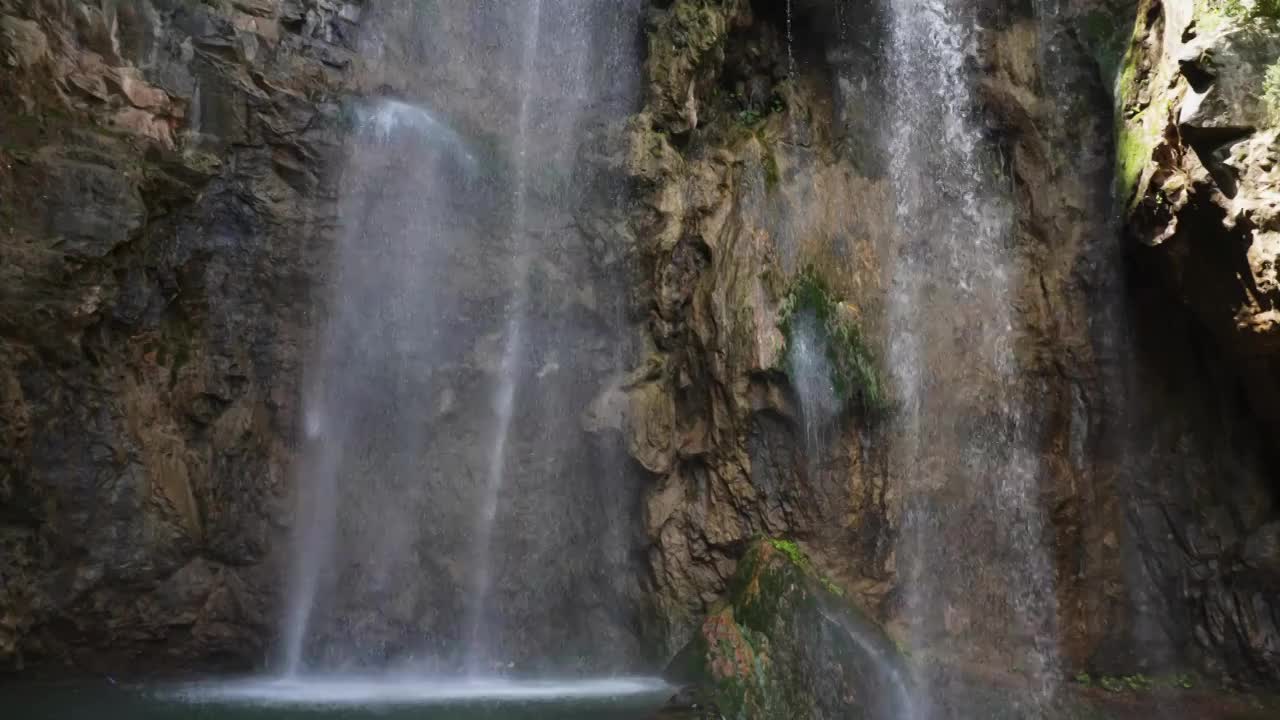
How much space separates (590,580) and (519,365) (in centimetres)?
302

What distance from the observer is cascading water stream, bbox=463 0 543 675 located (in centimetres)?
1091

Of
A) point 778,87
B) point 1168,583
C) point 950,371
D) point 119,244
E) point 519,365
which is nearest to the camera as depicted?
point 119,244

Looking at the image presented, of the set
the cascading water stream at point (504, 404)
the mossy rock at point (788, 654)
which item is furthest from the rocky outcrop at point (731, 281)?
the cascading water stream at point (504, 404)

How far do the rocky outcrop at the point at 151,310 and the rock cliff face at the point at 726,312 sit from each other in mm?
32

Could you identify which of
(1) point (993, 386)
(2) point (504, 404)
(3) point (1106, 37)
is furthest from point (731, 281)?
(3) point (1106, 37)

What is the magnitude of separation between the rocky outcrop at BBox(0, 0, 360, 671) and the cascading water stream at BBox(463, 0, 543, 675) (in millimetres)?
2473

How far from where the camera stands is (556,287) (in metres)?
12.1

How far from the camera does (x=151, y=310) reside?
33.6 ft

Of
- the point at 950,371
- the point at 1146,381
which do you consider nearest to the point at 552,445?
the point at 950,371

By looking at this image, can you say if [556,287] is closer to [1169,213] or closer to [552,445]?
[552,445]

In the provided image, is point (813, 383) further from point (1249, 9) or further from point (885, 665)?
point (1249, 9)

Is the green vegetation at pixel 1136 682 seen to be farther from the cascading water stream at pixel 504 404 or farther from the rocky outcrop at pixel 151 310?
the rocky outcrop at pixel 151 310

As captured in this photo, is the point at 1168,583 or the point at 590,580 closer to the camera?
the point at 1168,583

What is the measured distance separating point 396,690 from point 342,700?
793 millimetres
